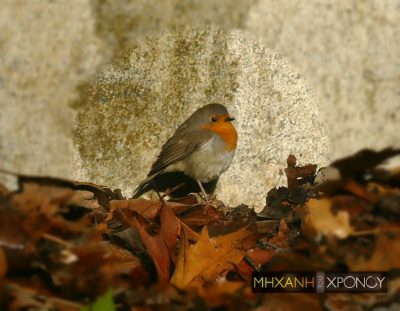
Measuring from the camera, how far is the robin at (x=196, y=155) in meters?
3.93

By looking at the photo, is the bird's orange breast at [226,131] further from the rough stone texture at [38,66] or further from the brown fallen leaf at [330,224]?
the brown fallen leaf at [330,224]

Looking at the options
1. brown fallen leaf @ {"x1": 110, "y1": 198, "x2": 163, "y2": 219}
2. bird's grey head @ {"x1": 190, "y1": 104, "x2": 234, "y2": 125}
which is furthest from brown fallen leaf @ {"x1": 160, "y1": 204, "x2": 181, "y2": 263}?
bird's grey head @ {"x1": 190, "y1": 104, "x2": 234, "y2": 125}

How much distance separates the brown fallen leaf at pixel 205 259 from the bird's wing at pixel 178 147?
5.51ft

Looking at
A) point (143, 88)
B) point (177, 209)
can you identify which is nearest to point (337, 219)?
point (177, 209)

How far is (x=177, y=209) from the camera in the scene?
113 inches

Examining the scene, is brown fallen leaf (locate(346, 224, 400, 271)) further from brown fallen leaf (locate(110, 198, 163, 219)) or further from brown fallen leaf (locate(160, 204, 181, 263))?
brown fallen leaf (locate(110, 198, 163, 219))

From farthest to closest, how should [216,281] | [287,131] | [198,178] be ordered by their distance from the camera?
[198,178], [287,131], [216,281]

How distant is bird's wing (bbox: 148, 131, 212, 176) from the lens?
12.8 feet

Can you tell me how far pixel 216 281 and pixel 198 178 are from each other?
2.38 metres

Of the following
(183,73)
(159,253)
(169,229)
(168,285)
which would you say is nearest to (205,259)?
(159,253)

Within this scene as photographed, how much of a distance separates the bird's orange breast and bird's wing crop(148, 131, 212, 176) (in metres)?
0.13

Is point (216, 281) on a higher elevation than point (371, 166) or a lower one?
lower

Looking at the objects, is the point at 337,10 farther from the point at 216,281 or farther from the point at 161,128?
the point at 216,281

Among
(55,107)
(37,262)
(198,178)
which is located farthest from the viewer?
(198,178)
